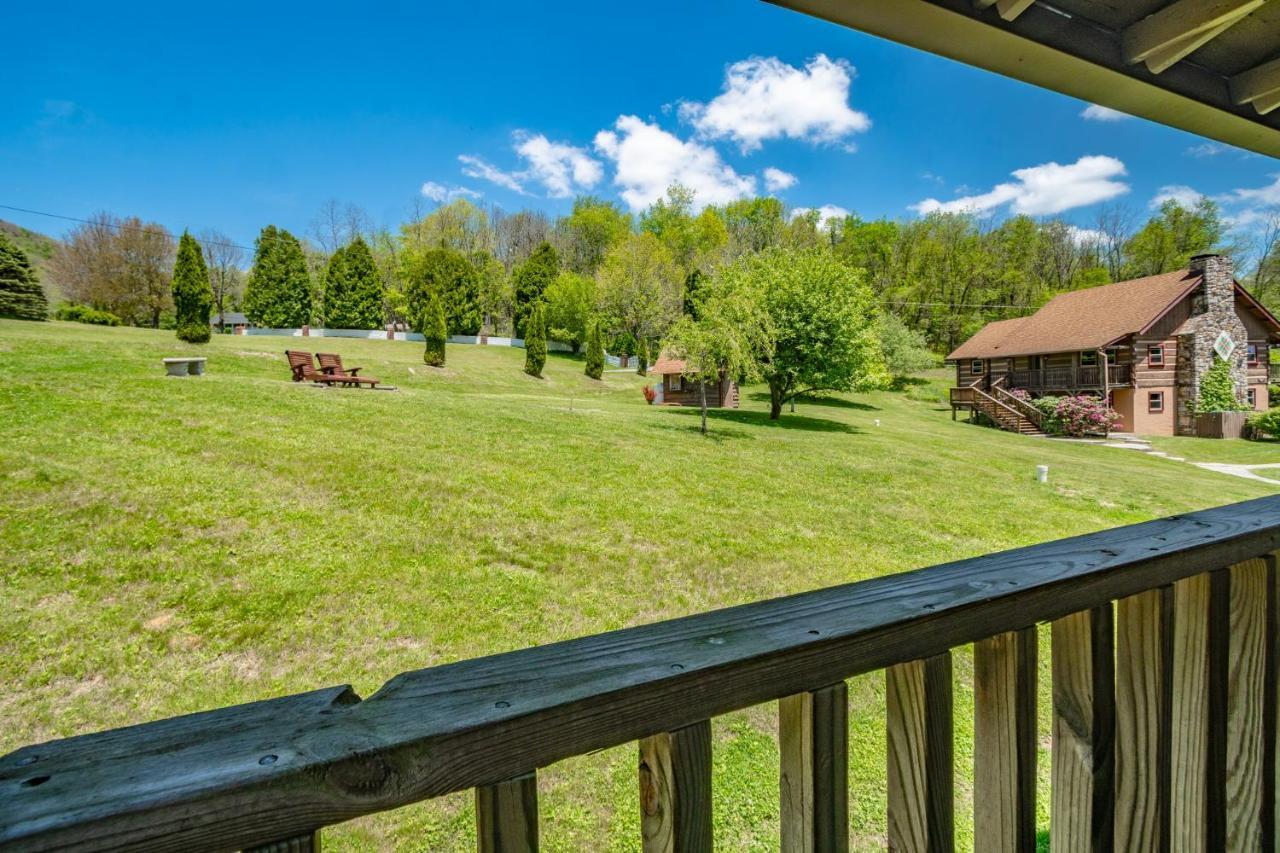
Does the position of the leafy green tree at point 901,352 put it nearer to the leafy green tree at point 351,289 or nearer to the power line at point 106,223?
the leafy green tree at point 351,289

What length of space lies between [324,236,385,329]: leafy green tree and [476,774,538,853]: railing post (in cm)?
3617

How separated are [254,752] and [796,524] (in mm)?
6976

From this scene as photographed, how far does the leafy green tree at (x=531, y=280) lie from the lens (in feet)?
124

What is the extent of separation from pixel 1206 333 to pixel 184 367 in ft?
110

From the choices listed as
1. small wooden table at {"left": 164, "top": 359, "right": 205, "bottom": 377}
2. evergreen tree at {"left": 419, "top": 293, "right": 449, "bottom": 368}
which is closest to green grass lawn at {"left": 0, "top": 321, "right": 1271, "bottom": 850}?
small wooden table at {"left": 164, "top": 359, "right": 205, "bottom": 377}

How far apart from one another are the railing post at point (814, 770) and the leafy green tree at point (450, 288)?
109 ft

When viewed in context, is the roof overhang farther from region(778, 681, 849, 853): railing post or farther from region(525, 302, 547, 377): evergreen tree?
region(525, 302, 547, 377): evergreen tree

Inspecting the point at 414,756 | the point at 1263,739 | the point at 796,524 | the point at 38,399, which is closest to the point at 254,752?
the point at 414,756

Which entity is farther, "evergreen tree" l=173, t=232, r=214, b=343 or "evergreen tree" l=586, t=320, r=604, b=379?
"evergreen tree" l=586, t=320, r=604, b=379

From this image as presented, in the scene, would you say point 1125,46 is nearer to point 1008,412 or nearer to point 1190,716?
point 1190,716

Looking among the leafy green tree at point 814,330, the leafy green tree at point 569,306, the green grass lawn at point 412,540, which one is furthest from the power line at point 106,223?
the leafy green tree at point 814,330

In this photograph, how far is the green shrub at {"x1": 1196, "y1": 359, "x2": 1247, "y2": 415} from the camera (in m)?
21.5

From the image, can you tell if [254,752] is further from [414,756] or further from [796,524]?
[796,524]

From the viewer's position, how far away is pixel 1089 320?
24.5m
